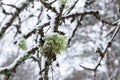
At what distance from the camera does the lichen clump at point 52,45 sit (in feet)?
5.25

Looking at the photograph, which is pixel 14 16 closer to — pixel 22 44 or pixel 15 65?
pixel 22 44

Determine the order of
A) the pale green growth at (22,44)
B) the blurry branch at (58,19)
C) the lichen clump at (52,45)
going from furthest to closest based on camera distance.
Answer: the pale green growth at (22,44)
the blurry branch at (58,19)
the lichen clump at (52,45)

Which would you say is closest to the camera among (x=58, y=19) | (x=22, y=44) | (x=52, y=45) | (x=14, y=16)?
(x=52, y=45)

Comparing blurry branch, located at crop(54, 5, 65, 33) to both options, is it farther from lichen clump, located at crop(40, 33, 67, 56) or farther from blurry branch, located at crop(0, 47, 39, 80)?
blurry branch, located at crop(0, 47, 39, 80)

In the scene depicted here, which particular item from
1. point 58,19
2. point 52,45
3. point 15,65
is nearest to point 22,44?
point 15,65

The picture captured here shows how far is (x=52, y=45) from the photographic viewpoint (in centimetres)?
162

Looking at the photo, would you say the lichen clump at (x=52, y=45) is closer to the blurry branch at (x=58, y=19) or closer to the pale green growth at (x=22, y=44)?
the blurry branch at (x=58, y=19)

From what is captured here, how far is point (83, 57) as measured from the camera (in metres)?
18.3

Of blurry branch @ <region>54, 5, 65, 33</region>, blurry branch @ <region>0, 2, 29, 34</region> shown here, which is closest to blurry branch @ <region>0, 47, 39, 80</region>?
blurry branch @ <region>54, 5, 65, 33</region>

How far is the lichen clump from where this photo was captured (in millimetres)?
1600

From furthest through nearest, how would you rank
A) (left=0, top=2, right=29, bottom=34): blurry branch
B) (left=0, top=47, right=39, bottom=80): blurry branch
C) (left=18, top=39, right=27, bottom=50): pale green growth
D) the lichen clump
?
(left=0, top=2, right=29, bottom=34): blurry branch, (left=18, top=39, right=27, bottom=50): pale green growth, (left=0, top=47, right=39, bottom=80): blurry branch, the lichen clump

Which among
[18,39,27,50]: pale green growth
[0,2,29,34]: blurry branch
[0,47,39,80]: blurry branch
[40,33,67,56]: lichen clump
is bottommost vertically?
[0,2,29,34]: blurry branch

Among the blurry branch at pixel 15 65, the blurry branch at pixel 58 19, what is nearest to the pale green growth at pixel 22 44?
the blurry branch at pixel 15 65

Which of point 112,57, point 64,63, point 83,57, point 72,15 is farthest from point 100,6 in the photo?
point 72,15
